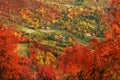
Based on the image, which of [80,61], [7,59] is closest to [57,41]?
[7,59]

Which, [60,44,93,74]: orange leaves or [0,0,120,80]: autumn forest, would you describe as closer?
[0,0,120,80]: autumn forest

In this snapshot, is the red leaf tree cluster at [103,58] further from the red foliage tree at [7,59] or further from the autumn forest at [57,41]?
the red foliage tree at [7,59]

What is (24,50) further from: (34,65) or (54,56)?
(34,65)

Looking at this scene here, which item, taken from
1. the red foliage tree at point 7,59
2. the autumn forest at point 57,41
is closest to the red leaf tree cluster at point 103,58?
the autumn forest at point 57,41

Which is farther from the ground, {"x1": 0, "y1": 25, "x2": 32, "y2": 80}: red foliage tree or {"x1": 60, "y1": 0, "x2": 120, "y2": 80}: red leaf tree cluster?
{"x1": 60, "y1": 0, "x2": 120, "y2": 80}: red leaf tree cluster

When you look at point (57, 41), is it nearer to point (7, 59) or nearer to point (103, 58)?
point (7, 59)

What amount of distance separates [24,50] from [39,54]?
14.2 feet

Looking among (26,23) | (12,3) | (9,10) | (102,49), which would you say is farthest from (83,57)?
(12,3)

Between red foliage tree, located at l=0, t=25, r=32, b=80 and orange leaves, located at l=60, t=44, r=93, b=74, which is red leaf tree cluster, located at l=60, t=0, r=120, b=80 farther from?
red foliage tree, located at l=0, t=25, r=32, b=80

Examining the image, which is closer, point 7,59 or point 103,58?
point 103,58

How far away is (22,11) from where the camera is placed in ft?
549

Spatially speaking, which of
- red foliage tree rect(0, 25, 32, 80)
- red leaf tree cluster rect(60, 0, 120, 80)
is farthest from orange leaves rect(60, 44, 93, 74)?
red foliage tree rect(0, 25, 32, 80)

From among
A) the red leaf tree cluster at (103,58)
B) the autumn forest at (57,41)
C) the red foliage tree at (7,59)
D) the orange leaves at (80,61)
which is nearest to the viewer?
the red leaf tree cluster at (103,58)

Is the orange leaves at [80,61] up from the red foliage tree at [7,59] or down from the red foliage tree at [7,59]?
up
